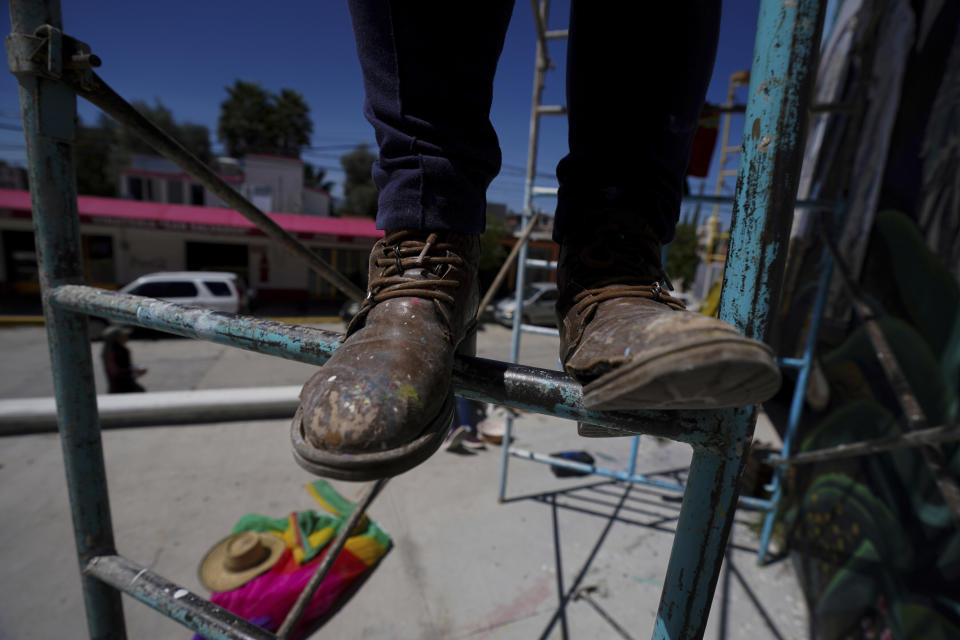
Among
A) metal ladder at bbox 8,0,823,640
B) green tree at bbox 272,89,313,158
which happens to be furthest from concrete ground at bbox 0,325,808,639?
green tree at bbox 272,89,313,158

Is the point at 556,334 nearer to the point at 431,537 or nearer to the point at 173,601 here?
the point at 431,537

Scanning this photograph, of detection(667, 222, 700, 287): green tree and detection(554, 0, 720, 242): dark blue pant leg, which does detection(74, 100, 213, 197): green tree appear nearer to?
detection(667, 222, 700, 287): green tree

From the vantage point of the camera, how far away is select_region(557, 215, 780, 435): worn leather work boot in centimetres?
51

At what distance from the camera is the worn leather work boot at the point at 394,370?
0.58m

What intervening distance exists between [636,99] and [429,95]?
1.23 feet

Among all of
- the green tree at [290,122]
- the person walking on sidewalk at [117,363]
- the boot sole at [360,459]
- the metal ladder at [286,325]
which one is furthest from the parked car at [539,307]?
the green tree at [290,122]

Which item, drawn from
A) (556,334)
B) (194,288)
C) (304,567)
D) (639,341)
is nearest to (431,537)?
(304,567)

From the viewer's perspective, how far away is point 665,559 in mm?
2984

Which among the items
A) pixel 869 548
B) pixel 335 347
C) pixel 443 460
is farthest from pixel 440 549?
pixel 335 347

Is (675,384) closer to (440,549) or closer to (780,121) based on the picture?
(780,121)

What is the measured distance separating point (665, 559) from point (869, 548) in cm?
109

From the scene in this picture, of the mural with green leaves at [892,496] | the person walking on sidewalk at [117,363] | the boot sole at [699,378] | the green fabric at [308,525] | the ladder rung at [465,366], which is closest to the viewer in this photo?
the boot sole at [699,378]

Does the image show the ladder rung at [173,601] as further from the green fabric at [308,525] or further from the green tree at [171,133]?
the green tree at [171,133]

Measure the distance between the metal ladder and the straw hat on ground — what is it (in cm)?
155
